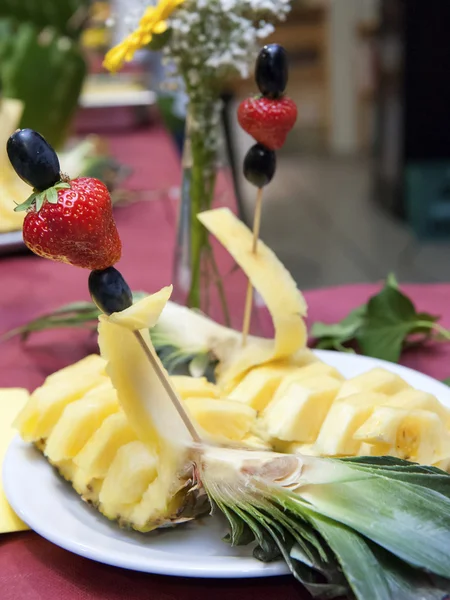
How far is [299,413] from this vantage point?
604 mm

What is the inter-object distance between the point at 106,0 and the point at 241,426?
453 centimetres

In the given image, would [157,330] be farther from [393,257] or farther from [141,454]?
[393,257]

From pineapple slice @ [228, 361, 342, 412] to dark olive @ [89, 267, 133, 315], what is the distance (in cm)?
21

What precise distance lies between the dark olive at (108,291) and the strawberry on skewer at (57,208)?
1 cm

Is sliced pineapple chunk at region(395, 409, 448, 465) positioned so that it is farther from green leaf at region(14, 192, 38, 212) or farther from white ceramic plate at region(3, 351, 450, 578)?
green leaf at region(14, 192, 38, 212)

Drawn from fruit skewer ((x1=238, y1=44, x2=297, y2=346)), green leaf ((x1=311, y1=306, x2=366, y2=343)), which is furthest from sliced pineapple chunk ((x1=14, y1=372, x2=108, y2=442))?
green leaf ((x1=311, y1=306, x2=366, y2=343))

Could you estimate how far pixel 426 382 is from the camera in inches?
28.1

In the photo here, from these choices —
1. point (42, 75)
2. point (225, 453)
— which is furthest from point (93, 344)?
point (42, 75)

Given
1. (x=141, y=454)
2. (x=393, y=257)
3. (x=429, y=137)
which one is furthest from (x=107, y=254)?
(x=429, y=137)

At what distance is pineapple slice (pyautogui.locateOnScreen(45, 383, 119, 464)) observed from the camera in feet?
1.93

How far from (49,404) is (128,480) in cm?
12

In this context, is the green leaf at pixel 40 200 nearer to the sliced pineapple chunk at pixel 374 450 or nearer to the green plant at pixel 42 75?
the sliced pineapple chunk at pixel 374 450

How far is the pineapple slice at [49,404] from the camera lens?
62 cm

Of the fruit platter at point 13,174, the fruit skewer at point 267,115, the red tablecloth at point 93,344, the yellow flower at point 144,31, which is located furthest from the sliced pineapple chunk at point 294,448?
the fruit platter at point 13,174
